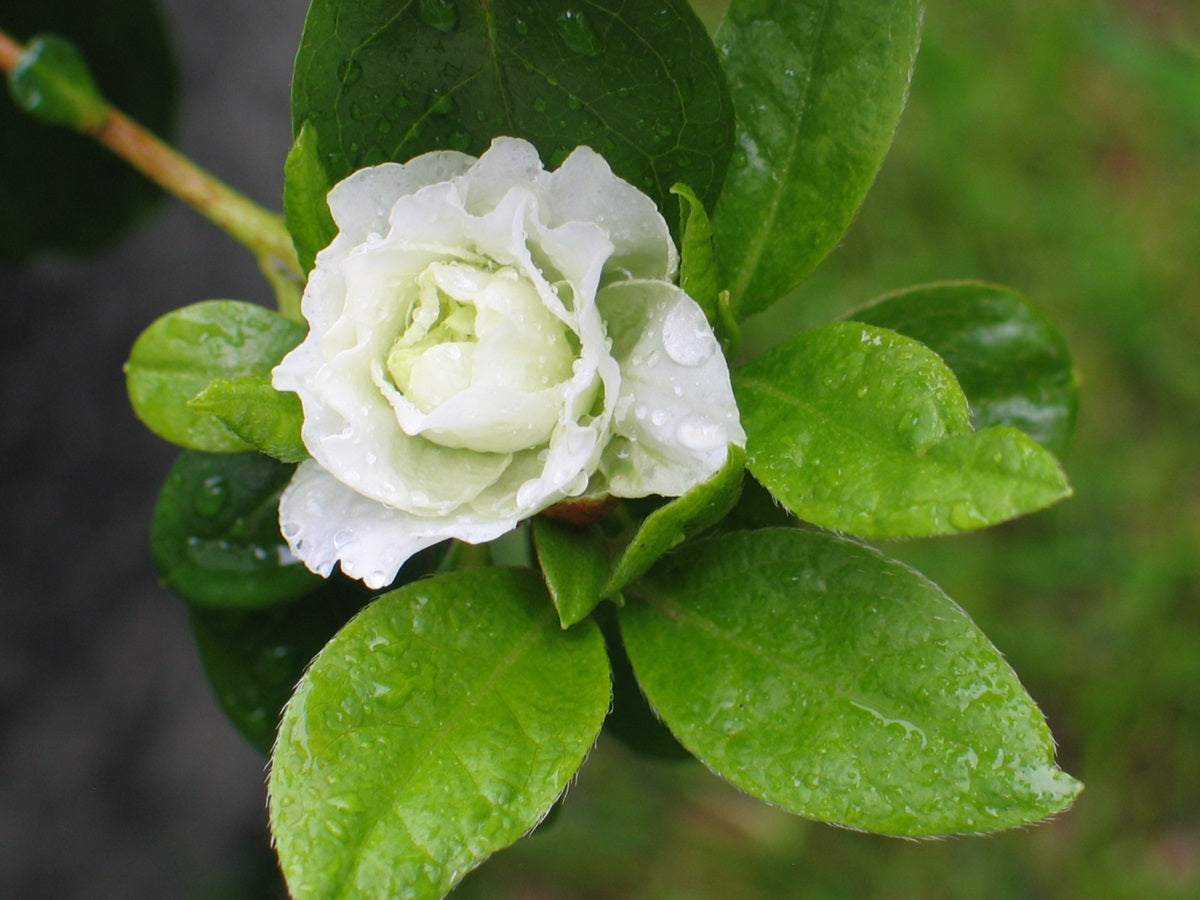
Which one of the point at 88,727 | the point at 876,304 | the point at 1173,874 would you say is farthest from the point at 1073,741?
the point at 88,727

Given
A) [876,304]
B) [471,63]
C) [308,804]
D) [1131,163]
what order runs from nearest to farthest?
[308,804], [471,63], [876,304], [1131,163]

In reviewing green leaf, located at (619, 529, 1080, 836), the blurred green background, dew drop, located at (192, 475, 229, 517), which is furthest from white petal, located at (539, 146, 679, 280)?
the blurred green background

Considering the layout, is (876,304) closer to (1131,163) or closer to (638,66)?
(638,66)

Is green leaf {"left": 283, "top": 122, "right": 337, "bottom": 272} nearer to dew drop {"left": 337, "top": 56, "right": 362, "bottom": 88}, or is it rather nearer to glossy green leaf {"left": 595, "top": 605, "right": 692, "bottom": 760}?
dew drop {"left": 337, "top": 56, "right": 362, "bottom": 88}

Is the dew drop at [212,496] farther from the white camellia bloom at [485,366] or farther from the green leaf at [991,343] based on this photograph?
the green leaf at [991,343]

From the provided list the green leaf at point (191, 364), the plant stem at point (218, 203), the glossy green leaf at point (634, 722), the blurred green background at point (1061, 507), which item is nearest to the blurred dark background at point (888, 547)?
the blurred green background at point (1061, 507)

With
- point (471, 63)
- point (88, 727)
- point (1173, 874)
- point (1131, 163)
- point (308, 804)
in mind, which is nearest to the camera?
point (308, 804)

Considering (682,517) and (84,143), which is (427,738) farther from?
(84,143)
